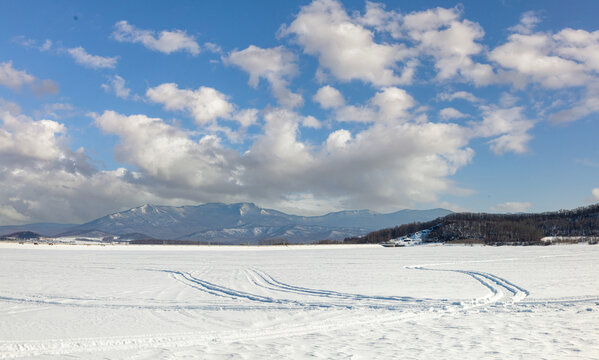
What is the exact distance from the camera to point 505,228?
169625mm

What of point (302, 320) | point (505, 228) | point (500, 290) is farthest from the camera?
point (505, 228)

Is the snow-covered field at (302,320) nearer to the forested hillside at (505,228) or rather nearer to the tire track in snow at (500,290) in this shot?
the tire track in snow at (500,290)

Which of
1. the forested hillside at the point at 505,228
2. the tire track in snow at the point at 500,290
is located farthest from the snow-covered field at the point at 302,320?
the forested hillside at the point at 505,228

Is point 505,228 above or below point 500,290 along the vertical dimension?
above

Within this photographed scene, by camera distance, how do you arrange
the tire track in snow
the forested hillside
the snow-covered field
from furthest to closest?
the forested hillside < the tire track in snow < the snow-covered field

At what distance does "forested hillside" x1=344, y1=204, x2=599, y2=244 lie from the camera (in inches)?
6220

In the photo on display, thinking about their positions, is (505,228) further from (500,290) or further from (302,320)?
(302,320)

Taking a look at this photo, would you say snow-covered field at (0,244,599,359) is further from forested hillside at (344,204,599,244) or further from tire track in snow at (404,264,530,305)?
forested hillside at (344,204,599,244)

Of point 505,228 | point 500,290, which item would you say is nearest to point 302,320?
point 500,290

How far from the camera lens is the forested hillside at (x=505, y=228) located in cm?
15800

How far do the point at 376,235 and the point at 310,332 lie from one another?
173611 mm

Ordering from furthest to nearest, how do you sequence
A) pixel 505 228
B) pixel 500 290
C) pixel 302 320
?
pixel 505 228
pixel 500 290
pixel 302 320

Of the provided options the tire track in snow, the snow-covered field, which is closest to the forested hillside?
the tire track in snow

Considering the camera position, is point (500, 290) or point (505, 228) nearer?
point (500, 290)
